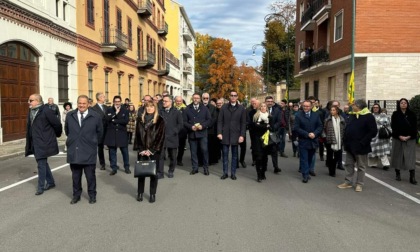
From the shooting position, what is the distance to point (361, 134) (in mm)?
7426

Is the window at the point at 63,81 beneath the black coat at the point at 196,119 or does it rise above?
above

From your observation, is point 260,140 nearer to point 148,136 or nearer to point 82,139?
point 148,136

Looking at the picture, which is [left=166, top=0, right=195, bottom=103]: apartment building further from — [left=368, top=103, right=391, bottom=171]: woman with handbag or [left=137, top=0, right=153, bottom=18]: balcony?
[left=368, top=103, right=391, bottom=171]: woman with handbag

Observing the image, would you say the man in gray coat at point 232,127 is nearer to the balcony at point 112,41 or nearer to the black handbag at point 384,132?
the black handbag at point 384,132

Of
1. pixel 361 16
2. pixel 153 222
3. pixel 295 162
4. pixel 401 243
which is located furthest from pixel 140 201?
pixel 361 16

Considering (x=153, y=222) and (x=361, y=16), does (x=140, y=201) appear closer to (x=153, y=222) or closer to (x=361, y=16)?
(x=153, y=222)

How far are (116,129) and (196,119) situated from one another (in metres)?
1.92

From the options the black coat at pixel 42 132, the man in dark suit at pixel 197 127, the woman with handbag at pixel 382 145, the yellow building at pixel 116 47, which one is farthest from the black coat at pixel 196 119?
the yellow building at pixel 116 47

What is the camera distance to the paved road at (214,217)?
177 inches

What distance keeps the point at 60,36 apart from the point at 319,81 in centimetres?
1968

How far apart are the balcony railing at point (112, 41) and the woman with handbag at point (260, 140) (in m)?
16.8

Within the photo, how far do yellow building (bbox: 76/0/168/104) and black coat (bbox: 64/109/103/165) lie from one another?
14.4m

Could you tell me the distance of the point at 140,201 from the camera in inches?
253

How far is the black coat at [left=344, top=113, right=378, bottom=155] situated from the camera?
7379 mm
